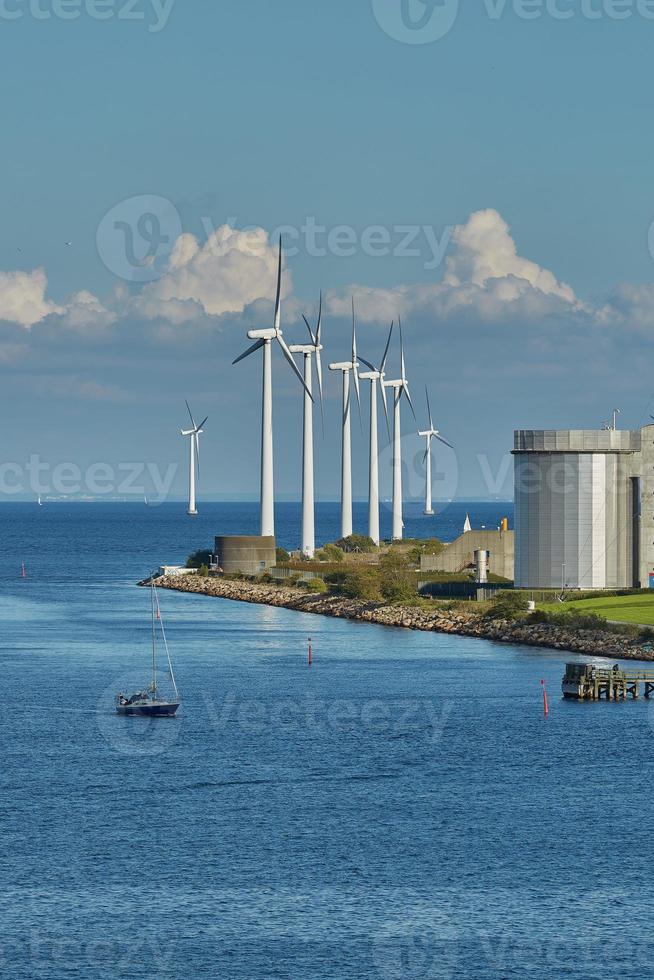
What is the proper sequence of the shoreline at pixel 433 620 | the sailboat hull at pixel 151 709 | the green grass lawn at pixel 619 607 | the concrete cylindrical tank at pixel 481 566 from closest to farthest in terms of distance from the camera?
1. the sailboat hull at pixel 151 709
2. the shoreline at pixel 433 620
3. the green grass lawn at pixel 619 607
4. the concrete cylindrical tank at pixel 481 566

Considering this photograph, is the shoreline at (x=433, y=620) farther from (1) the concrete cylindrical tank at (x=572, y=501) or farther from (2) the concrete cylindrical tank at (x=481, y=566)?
(1) the concrete cylindrical tank at (x=572, y=501)

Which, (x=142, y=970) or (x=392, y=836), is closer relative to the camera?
(x=142, y=970)

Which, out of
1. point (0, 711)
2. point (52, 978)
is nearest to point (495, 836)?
point (52, 978)

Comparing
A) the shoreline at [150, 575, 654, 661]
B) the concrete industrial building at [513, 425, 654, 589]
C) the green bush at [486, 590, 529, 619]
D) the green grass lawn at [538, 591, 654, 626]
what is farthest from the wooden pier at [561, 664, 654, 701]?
the concrete industrial building at [513, 425, 654, 589]

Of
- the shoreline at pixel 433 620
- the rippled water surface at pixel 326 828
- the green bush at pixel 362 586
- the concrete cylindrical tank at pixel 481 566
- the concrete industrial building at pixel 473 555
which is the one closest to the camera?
the rippled water surface at pixel 326 828

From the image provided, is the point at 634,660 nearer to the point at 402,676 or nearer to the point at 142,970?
the point at 402,676

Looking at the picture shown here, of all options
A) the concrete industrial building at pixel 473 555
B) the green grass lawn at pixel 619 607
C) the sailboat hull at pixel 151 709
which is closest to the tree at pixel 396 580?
the concrete industrial building at pixel 473 555

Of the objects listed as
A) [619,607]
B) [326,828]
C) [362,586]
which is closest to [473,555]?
[362,586]
